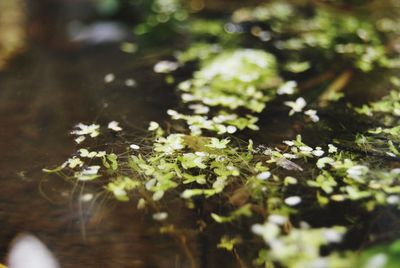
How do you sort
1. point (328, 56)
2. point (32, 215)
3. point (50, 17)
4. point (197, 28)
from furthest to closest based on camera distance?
point (50, 17), point (197, 28), point (328, 56), point (32, 215)

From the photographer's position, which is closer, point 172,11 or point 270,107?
point 270,107

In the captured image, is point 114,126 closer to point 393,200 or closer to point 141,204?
point 141,204

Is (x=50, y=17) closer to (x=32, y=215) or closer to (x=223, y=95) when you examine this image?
(x=223, y=95)

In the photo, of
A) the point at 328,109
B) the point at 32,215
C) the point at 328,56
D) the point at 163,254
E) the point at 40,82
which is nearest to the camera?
the point at 163,254

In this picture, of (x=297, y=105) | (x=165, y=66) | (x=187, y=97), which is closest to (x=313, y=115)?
(x=297, y=105)

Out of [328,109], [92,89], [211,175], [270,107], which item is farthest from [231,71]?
[211,175]

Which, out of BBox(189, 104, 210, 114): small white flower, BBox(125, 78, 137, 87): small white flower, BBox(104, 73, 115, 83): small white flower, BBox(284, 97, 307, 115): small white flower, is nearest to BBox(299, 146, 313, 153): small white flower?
BBox(284, 97, 307, 115): small white flower

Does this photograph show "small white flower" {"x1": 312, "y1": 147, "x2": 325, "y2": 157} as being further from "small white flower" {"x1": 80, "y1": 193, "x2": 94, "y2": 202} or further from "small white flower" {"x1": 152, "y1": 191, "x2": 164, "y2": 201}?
"small white flower" {"x1": 80, "y1": 193, "x2": 94, "y2": 202}
